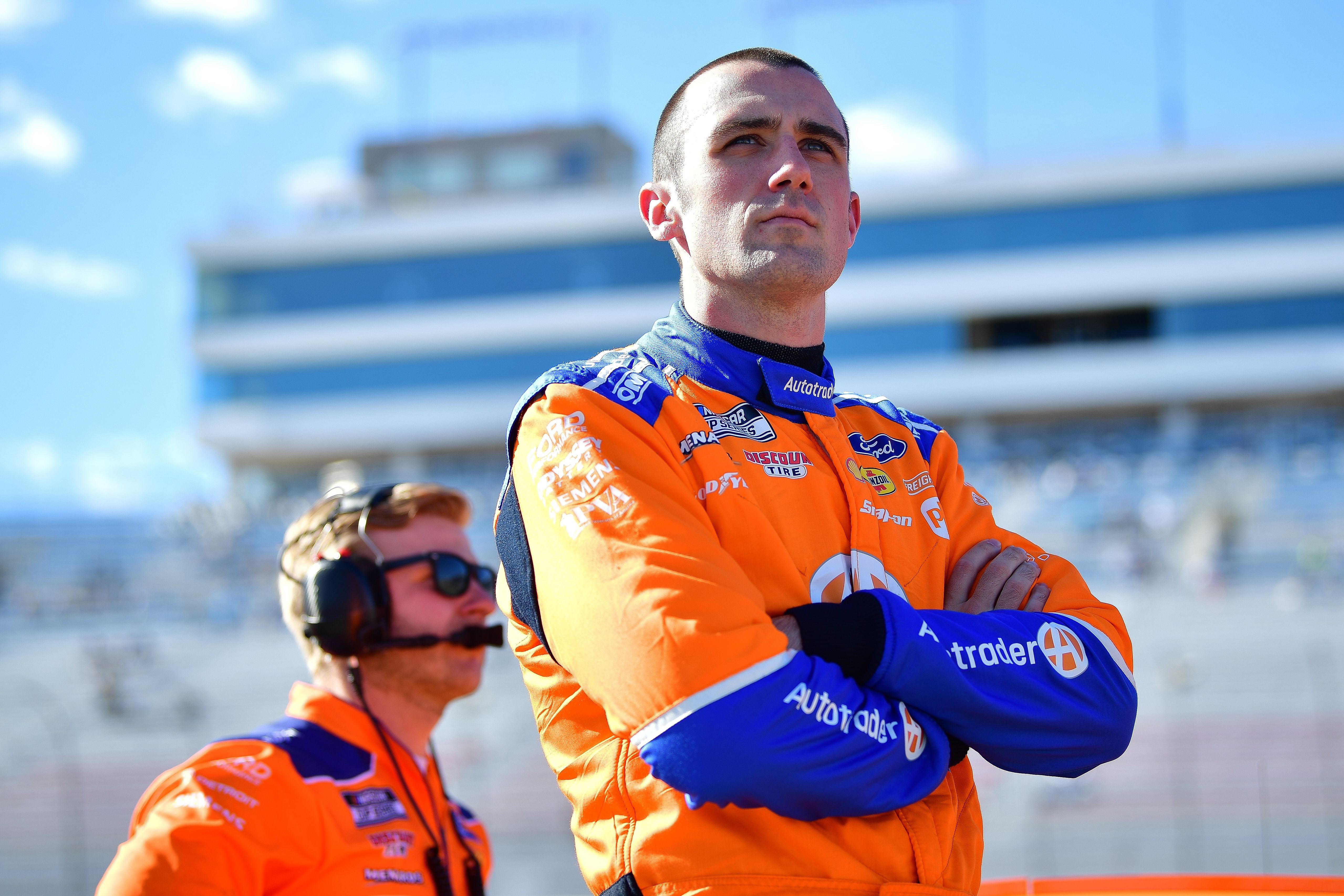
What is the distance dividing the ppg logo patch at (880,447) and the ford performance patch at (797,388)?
61 millimetres

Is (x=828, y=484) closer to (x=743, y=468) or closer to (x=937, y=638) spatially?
(x=743, y=468)

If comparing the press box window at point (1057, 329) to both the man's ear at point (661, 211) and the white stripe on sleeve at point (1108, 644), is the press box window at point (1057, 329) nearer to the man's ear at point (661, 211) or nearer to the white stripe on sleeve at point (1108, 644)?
the man's ear at point (661, 211)

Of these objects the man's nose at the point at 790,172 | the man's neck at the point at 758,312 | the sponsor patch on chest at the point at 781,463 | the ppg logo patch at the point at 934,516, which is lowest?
the ppg logo patch at the point at 934,516

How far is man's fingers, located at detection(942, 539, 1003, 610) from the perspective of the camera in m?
1.74

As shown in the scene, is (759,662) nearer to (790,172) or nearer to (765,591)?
(765,591)

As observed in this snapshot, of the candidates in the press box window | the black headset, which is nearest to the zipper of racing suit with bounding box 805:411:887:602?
the black headset

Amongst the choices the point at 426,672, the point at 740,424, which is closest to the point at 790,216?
the point at 740,424

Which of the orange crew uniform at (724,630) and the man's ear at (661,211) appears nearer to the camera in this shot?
the orange crew uniform at (724,630)

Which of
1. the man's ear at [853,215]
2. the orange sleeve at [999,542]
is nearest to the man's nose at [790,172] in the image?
the man's ear at [853,215]

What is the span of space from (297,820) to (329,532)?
2.23 ft

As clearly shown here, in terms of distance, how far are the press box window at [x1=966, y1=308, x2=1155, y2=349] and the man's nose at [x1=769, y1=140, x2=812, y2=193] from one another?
31.6 meters

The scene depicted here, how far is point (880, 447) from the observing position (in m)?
1.79

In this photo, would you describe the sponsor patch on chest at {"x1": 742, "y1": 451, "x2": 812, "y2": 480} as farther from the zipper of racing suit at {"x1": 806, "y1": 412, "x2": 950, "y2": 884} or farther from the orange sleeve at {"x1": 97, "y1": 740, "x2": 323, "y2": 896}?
the orange sleeve at {"x1": 97, "y1": 740, "x2": 323, "y2": 896}

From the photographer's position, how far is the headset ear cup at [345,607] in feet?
7.77
